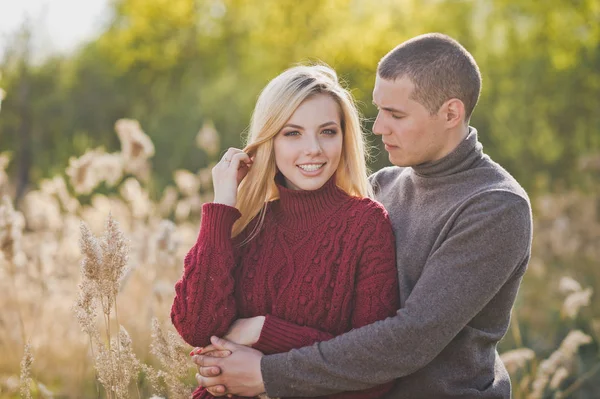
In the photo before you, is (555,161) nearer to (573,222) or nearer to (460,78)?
(573,222)

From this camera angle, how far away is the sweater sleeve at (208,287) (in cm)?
268

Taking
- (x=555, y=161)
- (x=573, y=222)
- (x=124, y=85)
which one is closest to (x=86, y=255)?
(x=573, y=222)

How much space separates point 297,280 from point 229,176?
513 millimetres

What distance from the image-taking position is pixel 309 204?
291 cm

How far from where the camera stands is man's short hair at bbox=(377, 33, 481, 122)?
2.82m

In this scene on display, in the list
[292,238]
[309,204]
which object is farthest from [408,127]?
[292,238]

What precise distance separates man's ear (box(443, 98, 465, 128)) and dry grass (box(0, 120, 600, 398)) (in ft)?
4.07

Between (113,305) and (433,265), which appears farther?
(113,305)

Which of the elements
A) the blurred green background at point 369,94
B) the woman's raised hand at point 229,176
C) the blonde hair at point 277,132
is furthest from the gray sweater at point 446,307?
the blurred green background at point 369,94

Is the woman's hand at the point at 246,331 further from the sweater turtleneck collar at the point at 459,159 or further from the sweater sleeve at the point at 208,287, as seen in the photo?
the sweater turtleneck collar at the point at 459,159

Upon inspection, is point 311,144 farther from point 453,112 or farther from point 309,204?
point 453,112

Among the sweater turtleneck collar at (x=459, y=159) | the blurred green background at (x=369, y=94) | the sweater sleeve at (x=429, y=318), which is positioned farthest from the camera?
the blurred green background at (x=369, y=94)

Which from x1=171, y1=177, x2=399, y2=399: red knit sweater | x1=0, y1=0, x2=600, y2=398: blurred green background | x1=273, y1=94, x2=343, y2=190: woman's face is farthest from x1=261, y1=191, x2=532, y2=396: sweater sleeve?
x1=0, y1=0, x2=600, y2=398: blurred green background

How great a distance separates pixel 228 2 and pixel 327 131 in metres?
17.1
